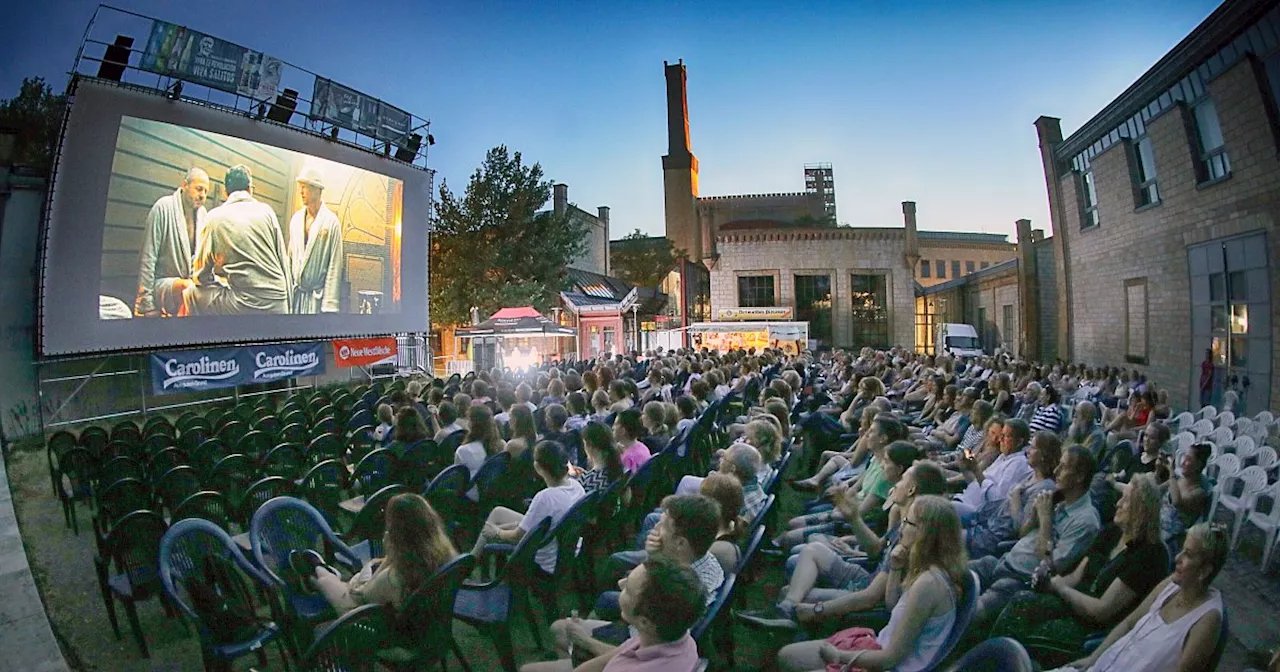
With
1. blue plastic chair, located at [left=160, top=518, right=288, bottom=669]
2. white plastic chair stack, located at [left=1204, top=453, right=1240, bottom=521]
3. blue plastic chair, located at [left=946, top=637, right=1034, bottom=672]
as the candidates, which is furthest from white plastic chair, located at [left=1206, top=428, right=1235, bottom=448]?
blue plastic chair, located at [left=160, top=518, right=288, bottom=669]

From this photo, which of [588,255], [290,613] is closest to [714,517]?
[290,613]

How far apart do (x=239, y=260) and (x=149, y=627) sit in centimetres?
966

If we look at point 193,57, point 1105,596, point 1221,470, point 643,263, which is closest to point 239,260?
point 193,57

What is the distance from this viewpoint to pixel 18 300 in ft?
37.3

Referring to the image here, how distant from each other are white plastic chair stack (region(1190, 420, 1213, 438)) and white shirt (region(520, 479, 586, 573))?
629cm

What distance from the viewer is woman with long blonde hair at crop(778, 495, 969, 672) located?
2.25m

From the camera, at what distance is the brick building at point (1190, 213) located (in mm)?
9125

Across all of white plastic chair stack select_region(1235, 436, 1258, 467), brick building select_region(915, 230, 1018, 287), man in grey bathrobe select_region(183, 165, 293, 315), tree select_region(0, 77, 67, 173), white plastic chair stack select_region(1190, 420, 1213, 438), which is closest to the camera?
white plastic chair stack select_region(1235, 436, 1258, 467)

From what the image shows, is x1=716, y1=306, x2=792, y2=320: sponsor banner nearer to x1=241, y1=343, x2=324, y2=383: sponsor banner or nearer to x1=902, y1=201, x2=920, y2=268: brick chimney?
x1=902, y1=201, x2=920, y2=268: brick chimney

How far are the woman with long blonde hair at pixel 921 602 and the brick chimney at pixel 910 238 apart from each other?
32.6 m

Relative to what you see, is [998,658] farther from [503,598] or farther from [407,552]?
[503,598]

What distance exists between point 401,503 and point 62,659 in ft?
7.99

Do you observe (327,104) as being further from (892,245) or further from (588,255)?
(892,245)

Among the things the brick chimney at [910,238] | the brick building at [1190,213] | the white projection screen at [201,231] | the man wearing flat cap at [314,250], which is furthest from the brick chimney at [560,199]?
the brick building at [1190,213]
